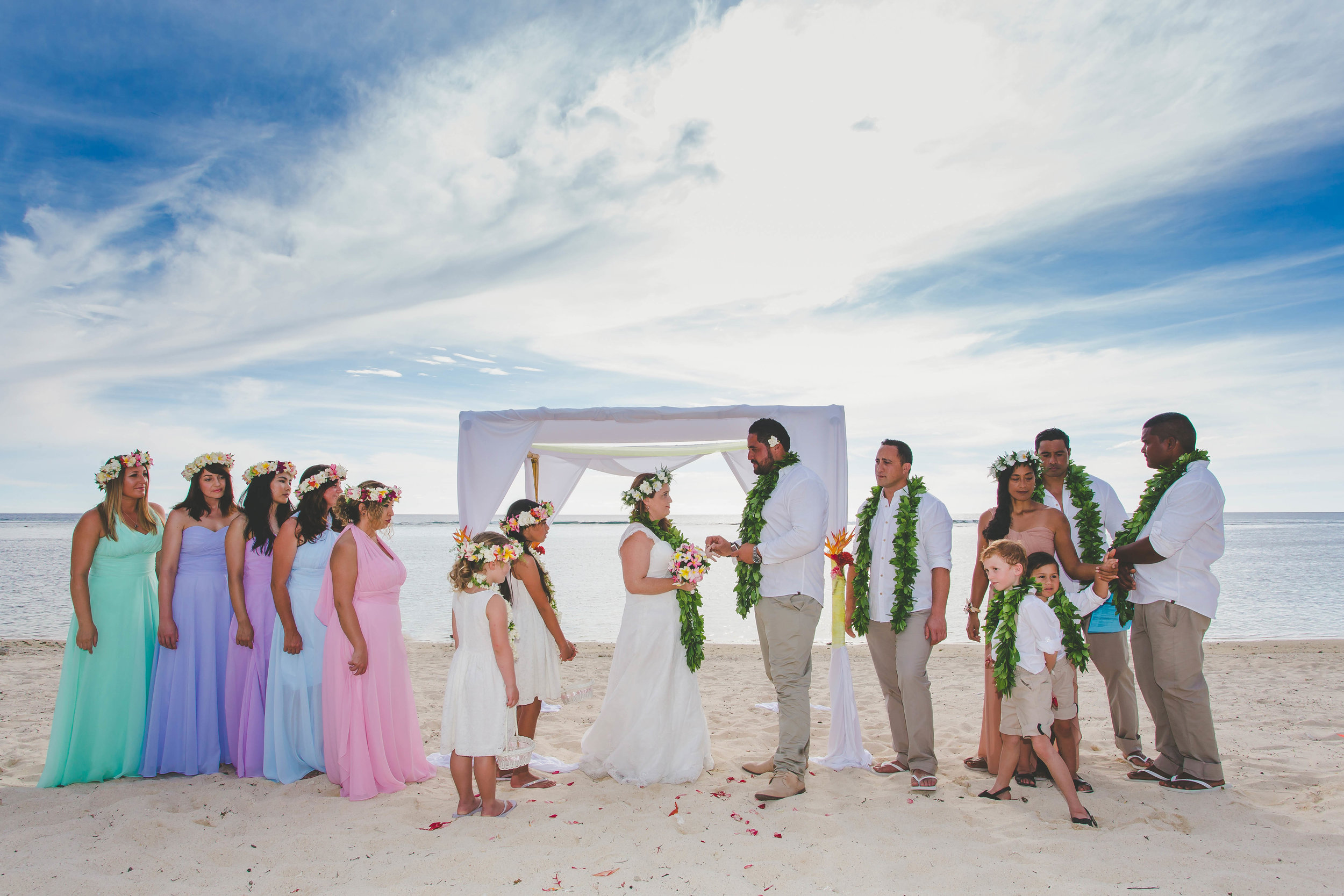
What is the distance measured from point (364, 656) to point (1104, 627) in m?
4.47

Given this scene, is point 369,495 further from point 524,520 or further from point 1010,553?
point 1010,553

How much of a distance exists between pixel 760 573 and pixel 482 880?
2.09m

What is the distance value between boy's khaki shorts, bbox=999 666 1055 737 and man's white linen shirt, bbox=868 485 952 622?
0.62 m

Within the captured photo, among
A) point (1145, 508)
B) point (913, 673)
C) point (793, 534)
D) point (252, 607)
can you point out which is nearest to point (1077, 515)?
point (1145, 508)

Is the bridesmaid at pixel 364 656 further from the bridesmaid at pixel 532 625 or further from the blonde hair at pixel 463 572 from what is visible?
the bridesmaid at pixel 532 625

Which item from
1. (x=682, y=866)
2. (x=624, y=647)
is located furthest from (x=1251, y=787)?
(x=624, y=647)

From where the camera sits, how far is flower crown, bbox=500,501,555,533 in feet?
15.1

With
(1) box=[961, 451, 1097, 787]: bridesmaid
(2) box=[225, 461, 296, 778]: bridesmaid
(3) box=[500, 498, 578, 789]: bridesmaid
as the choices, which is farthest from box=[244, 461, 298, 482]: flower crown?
(1) box=[961, 451, 1097, 787]: bridesmaid

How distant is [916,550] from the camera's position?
4445mm

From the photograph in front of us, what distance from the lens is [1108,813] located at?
3.86m

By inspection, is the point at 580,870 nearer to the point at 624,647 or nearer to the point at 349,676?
the point at 624,647

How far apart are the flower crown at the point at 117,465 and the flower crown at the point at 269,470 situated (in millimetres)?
561

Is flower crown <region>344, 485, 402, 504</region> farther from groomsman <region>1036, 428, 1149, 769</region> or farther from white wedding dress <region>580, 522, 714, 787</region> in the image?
groomsman <region>1036, 428, 1149, 769</region>

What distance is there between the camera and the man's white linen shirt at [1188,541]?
4090mm
